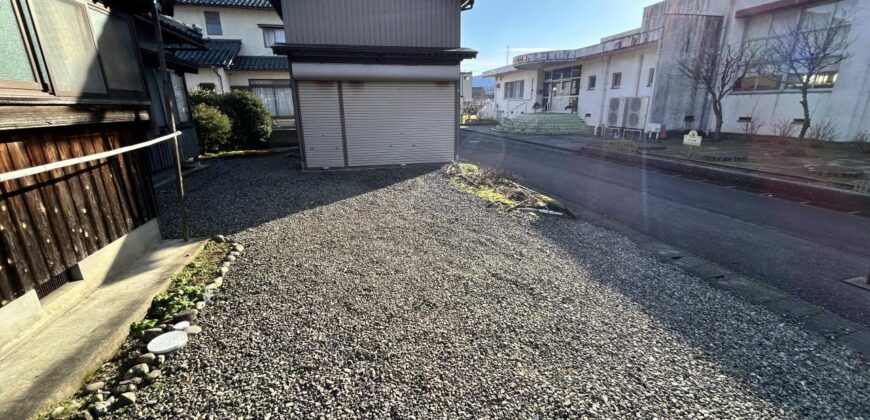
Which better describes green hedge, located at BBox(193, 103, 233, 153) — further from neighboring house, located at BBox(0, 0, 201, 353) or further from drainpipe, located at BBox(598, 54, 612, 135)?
drainpipe, located at BBox(598, 54, 612, 135)

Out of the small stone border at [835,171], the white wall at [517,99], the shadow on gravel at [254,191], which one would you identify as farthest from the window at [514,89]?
the small stone border at [835,171]

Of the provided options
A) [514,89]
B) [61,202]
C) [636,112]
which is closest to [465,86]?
[514,89]

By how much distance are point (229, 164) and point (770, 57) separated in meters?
19.2

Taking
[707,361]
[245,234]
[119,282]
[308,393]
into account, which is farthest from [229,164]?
[707,361]

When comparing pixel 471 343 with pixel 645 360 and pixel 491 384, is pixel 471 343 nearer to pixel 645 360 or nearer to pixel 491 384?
pixel 491 384

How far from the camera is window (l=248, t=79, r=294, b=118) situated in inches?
752

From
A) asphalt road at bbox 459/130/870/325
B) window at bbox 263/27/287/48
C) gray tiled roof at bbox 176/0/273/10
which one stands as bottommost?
asphalt road at bbox 459/130/870/325

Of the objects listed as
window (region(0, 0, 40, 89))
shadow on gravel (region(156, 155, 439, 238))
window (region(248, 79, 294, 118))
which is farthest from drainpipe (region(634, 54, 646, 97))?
window (region(0, 0, 40, 89))

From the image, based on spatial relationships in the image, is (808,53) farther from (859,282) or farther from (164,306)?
(164,306)

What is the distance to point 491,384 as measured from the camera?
2373mm

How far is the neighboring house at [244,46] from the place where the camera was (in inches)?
730

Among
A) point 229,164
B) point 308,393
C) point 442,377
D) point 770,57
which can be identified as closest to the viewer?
point 308,393

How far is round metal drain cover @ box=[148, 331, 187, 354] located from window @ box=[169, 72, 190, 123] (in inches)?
362

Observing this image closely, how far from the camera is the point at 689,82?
53.9 ft
